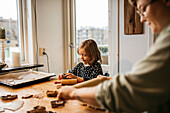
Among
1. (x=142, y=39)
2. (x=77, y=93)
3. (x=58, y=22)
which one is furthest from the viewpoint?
(x=58, y=22)

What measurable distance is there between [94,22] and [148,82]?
94.0 inches

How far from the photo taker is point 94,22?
2.76 meters

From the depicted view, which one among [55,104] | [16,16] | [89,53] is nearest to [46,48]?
[16,16]

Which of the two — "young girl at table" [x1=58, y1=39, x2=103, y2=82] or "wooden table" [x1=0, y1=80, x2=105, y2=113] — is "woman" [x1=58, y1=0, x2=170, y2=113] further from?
"young girl at table" [x1=58, y1=39, x2=103, y2=82]

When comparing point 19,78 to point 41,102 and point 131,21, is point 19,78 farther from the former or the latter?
point 131,21

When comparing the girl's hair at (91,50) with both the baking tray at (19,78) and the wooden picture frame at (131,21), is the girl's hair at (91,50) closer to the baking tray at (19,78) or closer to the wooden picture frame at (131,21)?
the baking tray at (19,78)

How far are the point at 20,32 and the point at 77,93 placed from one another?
6.78 ft

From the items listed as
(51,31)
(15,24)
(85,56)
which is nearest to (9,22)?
(15,24)

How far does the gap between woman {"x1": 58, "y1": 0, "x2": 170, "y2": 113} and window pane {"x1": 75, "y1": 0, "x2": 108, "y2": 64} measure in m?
2.10

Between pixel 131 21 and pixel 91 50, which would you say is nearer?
pixel 91 50

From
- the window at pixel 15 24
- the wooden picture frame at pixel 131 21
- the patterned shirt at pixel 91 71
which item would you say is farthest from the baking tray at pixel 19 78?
the wooden picture frame at pixel 131 21

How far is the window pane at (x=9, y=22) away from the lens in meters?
2.25

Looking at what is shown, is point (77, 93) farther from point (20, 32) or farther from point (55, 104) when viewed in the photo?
point (20, 32)

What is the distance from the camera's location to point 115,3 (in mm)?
2369
